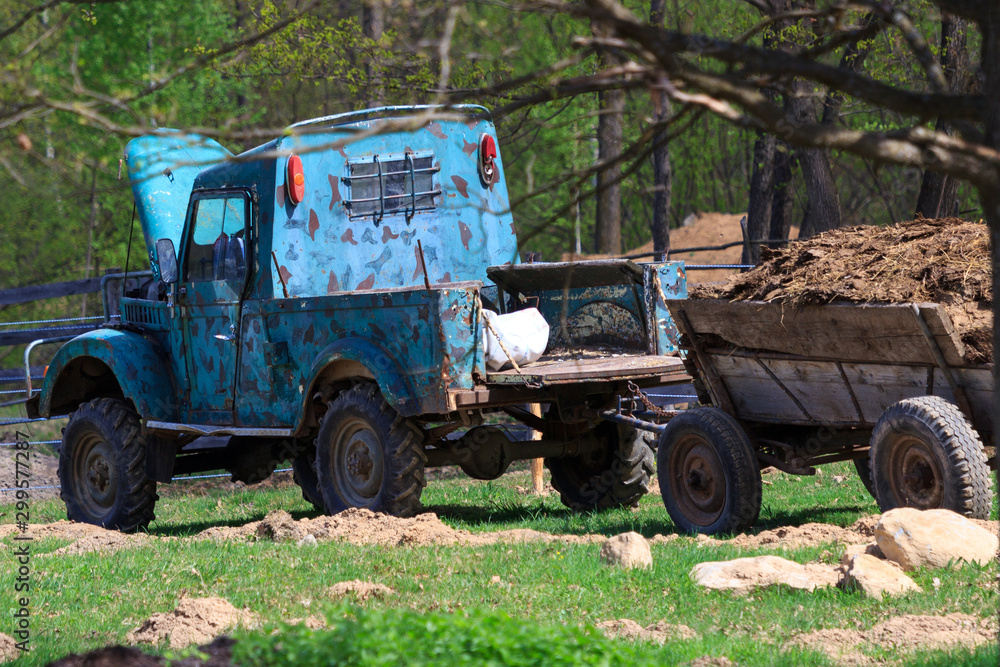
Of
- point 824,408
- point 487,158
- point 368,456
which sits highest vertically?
point 487,158

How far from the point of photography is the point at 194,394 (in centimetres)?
1016

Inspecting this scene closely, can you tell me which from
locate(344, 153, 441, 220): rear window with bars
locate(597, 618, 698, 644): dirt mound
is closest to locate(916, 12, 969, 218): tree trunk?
locate(344, 153, 441, 220): rear window with bars

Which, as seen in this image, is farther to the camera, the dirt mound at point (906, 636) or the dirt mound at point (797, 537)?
the dirt mound at point (797, 537)

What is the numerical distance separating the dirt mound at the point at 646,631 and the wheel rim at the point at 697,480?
95.8 inches

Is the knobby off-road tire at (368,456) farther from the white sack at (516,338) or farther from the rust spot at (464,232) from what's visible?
the rust spot at (464,232)

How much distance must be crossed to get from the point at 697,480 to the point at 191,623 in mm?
3834

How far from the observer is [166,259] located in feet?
31.6

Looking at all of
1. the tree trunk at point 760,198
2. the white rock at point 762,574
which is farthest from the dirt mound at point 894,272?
the tree trunk at point 760,198

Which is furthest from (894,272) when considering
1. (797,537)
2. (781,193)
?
(781,193)

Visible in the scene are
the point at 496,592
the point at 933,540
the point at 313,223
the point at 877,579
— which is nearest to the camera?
the point at 877,579

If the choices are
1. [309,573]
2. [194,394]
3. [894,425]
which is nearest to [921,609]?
[894,425]

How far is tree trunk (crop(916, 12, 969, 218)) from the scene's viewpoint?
39.7ft

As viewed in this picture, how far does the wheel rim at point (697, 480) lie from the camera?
7.81 m

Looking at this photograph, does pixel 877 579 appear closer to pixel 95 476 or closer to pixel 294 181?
pixel 294 181
